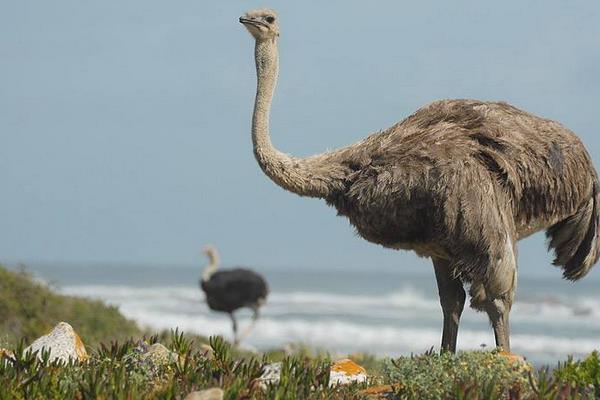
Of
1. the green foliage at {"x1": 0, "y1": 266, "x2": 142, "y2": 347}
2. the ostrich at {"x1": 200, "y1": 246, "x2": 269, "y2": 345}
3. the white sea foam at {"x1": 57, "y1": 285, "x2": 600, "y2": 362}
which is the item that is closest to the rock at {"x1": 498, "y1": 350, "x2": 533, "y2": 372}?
the green foliage at {"x1": 0, "y1": 266, "x2": 142, "y2": 347}

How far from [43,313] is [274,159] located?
306 inches

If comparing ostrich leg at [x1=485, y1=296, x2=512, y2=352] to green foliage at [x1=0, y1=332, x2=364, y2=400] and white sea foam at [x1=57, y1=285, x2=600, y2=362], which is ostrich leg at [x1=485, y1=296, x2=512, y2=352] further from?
white sea foam at [x1=57, y1=285, x2=600, y2=362]

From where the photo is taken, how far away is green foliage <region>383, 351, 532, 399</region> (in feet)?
18.9

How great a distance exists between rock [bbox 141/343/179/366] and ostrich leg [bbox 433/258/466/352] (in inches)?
81.9

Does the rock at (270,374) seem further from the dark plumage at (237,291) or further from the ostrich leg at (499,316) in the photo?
the dark plumage at (237,291)

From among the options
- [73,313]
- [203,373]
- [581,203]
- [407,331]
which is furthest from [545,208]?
[407,331]

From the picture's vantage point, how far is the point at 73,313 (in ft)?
50.7

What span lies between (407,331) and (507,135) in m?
24.5

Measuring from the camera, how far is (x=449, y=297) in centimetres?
801

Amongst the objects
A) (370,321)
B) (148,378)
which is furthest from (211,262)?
(148,378)

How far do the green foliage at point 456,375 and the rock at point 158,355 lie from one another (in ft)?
4.13

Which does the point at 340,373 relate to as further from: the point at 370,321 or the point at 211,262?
the point at 370,321

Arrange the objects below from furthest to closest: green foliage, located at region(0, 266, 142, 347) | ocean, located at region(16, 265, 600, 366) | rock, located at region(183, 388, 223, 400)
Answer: ocean, located at region(16, 265, 600, 366)
green foliage, located at region(0, 266, 142, 347)
rock, located at region(183, 388, 223, 400)

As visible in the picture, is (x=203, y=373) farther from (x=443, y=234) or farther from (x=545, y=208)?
(x=545, y=208)
